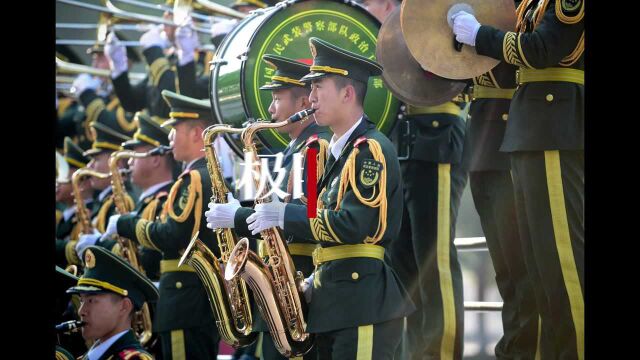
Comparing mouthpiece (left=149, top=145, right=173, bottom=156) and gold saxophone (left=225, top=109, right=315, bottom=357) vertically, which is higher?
mouthpiece (left=149, top=145, right=173, bottom=156)

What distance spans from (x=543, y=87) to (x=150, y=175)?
3.22 m

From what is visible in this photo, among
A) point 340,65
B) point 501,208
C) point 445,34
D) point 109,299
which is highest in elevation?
point 445,34

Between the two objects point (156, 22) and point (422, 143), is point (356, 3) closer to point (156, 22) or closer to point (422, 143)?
point (422, 143)

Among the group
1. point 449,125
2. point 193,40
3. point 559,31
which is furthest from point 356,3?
point 193,40

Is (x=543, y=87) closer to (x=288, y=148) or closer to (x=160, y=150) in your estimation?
(x=288, y=148)

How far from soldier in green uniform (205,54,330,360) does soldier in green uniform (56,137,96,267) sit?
2777mm

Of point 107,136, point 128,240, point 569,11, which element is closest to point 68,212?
point 107,136

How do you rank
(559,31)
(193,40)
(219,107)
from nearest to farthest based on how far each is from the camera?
(559,31) < (219,107) < (193,40)

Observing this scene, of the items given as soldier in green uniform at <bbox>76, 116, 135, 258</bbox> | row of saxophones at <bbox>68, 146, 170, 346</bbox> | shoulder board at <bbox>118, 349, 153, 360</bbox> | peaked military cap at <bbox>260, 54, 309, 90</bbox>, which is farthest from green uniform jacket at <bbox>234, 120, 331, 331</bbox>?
soldier in green uniform at <bbox>76, 116, 135, 258</bbox>

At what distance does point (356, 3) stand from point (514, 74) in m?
1.03

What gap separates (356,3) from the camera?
6715mm

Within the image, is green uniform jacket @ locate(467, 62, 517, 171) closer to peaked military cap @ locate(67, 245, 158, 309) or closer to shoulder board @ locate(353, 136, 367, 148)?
shoulder board @ locate(353, 136, 367, 148)

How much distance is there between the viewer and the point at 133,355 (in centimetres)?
664

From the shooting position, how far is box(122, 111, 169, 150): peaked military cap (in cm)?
846
